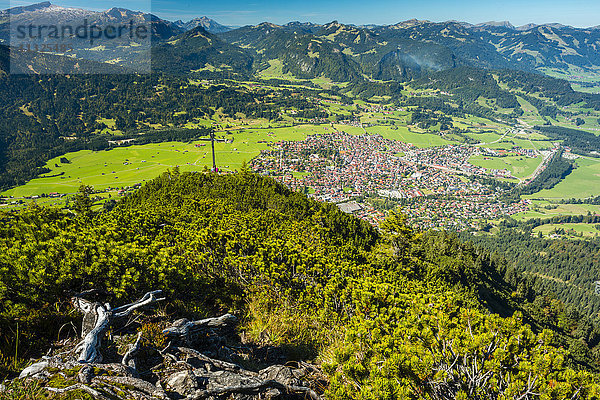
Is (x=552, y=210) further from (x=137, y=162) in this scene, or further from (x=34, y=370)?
(x=137, y=162)

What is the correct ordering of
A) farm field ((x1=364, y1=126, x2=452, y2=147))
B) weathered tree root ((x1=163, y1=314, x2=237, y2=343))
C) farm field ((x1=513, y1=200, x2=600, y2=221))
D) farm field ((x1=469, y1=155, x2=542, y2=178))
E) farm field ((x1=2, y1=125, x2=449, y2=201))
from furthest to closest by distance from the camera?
1. farm field ((x1=364, y1=126, x2=452, y2=147))
2. farm field ((x1=469, y1=155, x2=542, y2=178))
3. farm field ((x1=513, y1=200, x2=600, y2=221))
4. farm field ((x1=2, y1=125, x2=449, y2=201))
5. weathered tree root ((x1=163, y1=314, x2=237, y2=343))

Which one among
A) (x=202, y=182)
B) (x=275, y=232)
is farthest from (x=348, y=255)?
(x=202, y=182)

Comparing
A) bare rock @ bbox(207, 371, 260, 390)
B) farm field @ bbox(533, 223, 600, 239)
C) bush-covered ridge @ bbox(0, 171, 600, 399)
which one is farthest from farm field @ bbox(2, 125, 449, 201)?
farm field @ bbox(533, 223, 600, 239)

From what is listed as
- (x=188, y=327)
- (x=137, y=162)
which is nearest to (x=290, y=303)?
(x=188, y=327)

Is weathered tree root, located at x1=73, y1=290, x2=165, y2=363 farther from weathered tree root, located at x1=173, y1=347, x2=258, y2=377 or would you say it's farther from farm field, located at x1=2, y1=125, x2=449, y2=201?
farm field, located at x1=2, y1=125, x2=449, y2=201

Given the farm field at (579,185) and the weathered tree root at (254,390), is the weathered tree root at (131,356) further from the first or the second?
the farm field at (579,185)

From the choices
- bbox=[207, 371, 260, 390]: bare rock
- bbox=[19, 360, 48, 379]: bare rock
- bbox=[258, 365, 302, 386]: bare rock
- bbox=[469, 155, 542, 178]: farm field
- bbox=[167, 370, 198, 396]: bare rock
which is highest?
bbox=[19, 360, 48, 379]: bare rock
